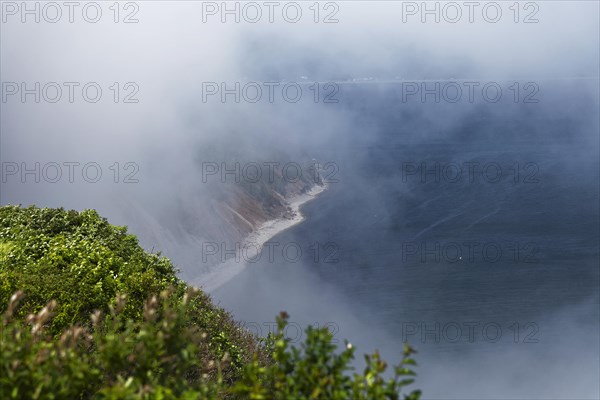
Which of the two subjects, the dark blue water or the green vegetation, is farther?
the dark blue water

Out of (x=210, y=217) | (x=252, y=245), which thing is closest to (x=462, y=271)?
(x=252, y=245)

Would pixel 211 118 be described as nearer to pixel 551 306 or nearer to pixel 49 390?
pixel 551 306

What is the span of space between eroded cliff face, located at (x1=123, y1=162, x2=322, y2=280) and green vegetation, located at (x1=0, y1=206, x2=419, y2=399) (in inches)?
1822

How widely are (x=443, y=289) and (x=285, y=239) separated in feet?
87.9

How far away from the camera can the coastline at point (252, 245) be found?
6382cm

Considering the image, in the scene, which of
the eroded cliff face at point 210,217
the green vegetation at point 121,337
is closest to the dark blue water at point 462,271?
the eroded cliff face at point 210,217

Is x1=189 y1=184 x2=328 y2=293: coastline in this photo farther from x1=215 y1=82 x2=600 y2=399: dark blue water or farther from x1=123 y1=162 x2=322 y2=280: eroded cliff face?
x1=215 y1=82 x2=600 y2=399: dark blue water

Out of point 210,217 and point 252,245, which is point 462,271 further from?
point 210,217

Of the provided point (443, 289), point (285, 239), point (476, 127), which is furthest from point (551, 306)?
point (476, 127)

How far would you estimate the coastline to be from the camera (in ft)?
209

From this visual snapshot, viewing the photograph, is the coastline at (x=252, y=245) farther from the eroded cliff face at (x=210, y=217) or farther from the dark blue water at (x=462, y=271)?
the dark blue water at (x=462, y=271)

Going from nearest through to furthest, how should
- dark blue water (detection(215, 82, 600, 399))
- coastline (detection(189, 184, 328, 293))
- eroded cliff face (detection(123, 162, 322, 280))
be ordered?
dark blue water (detection(215, 82, 600, 399)) → coastline (detection(189, 184, 328, 293)) → eroded cliff face (detection(123, 162, 322, 280))

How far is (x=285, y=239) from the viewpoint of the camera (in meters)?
84.3

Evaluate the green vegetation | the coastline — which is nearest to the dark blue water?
the coastline
